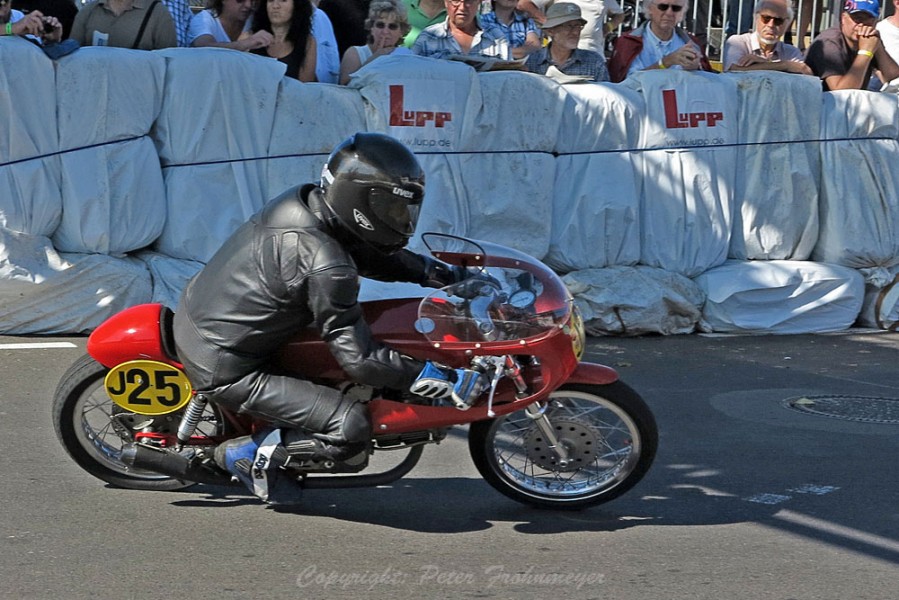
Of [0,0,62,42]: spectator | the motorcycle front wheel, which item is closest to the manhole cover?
the motorcycle front wheel

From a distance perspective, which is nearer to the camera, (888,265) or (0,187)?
(0,187)

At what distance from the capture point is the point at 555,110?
28.7 ft

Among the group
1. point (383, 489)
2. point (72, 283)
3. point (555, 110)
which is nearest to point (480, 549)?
point (383, 489)

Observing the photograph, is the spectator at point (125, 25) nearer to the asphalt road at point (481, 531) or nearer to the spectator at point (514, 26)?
the spectator at point (514, 26)

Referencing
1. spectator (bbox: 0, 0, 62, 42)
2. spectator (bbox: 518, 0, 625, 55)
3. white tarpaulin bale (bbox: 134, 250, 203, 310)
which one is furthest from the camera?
spectator (bbox: 518, 0, 625, 55)

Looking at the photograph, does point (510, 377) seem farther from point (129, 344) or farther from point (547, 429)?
point (129, 344)

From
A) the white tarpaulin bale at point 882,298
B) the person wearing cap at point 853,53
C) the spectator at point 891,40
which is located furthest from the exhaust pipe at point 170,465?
the spectator at point 891,40

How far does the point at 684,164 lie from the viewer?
29.3ft

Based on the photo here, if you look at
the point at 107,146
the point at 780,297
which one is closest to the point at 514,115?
the point at 780,297

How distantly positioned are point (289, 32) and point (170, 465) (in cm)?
461

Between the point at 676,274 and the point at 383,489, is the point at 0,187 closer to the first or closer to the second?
the point at 383,489

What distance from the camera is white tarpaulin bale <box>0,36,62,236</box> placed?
7664 mm

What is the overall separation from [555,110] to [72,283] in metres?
3.34

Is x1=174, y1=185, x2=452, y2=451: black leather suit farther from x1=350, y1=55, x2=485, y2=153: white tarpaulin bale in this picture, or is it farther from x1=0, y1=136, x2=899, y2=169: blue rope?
x1=350, y1=55, x2=485, y2=153: white tarpaulin bale
